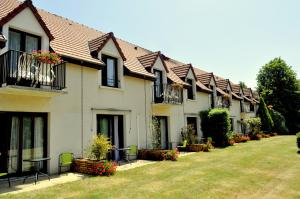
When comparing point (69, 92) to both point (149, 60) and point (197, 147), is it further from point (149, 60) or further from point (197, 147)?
point (197, 147)

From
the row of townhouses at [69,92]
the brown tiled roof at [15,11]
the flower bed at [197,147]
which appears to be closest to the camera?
the row of townhouses at [69,92]

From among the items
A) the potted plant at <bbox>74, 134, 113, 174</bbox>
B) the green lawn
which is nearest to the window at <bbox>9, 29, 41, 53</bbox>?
the potted plant at <bbox>74, 134, 113, 174</bbox>

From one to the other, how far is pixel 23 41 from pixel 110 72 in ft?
17.5

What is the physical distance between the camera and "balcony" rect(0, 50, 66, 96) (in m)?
10.4

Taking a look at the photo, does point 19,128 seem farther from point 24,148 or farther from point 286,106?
point 286,106

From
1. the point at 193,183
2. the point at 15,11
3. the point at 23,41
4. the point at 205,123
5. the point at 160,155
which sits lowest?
the point at 193,183

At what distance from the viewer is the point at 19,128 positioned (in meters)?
11.4

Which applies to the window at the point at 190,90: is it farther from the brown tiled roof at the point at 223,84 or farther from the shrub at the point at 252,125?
the shrub at the point at 252,125

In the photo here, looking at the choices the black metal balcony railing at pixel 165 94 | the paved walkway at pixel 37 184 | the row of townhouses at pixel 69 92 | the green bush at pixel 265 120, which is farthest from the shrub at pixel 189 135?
the green bush at pixel 265 120

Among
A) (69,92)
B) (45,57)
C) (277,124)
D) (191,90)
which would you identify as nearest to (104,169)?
(69,92)

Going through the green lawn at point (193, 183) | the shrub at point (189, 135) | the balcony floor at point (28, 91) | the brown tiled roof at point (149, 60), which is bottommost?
the green lawn at point (193, 183)

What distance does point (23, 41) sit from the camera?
1199 centimetres

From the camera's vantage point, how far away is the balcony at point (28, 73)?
10.4 m

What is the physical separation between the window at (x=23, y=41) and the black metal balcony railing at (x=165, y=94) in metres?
8.83
